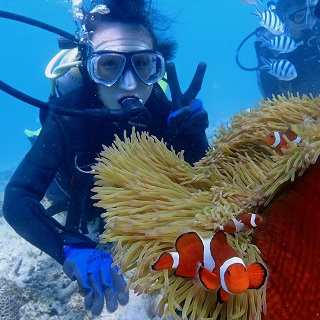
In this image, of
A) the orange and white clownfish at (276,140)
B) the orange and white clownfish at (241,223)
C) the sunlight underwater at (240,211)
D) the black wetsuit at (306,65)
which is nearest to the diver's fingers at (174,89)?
the sunlight underwater at (240,211)

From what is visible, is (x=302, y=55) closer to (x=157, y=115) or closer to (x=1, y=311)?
(x=157, y=115)

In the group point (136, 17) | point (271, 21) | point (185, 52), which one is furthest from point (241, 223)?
point (185, 52)

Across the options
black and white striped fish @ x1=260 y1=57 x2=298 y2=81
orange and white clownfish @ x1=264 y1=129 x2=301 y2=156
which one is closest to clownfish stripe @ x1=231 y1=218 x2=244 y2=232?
orange and white clownfish @ x1=264 y1=129 x2=301 y2=156

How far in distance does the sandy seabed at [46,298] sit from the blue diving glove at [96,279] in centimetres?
6

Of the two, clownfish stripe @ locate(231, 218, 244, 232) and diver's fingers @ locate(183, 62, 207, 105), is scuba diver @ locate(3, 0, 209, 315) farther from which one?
clownfish stripe @ locate(231, 218, 244, 232)

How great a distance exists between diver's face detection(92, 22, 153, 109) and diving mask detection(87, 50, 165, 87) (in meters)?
0.04

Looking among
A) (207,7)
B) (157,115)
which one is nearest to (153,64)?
(157,115)

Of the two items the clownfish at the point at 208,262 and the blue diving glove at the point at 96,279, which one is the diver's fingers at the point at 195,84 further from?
the clownfish at the point at 208,262

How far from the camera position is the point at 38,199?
8.76ft

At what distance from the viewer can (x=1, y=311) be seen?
→ 85.7 inches

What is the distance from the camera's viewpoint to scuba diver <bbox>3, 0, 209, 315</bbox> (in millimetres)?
2494

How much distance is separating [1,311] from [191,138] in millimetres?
1775

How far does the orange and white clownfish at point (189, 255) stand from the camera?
35.8 inches

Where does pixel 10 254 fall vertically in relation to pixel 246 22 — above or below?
below
